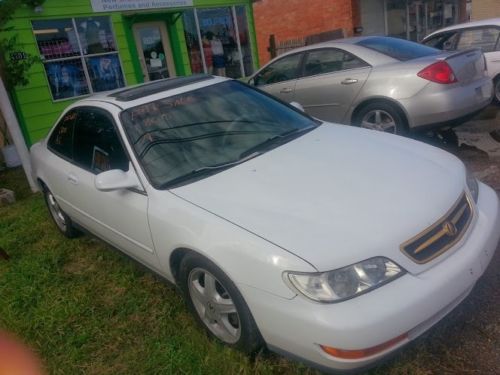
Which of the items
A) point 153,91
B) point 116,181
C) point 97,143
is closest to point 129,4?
point 153,91

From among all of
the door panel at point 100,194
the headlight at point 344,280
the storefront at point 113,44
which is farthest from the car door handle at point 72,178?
the storefront at point 113,44

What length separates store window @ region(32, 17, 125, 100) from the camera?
8719 mm

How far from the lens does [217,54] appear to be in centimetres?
1166

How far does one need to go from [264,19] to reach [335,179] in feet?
61.1

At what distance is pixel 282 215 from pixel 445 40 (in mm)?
7721

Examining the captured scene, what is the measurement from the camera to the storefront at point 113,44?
858 cm

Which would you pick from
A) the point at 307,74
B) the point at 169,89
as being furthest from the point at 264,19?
the point at 169,89

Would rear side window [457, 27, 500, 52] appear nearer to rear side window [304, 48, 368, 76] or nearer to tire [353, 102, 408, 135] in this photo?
rear side window [304, 48, 368, 76]

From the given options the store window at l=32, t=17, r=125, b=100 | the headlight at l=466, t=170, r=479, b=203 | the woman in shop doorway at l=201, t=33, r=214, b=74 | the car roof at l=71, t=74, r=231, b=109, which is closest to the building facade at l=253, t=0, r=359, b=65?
the woman in shop doorway at l=201, t=33, r=214, b=74

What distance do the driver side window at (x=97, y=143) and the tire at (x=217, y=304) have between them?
0.99 meters

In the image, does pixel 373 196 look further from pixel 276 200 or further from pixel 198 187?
pixel 198 187

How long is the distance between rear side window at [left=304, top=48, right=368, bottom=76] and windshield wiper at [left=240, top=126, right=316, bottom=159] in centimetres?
284

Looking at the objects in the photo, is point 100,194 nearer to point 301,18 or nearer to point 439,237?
point 439,237

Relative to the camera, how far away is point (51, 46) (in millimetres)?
8742
